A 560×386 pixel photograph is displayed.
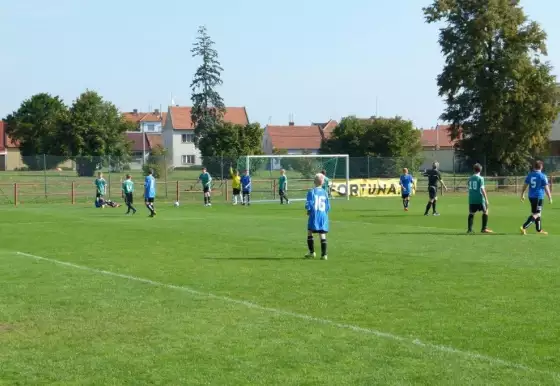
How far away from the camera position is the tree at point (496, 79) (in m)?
57.6

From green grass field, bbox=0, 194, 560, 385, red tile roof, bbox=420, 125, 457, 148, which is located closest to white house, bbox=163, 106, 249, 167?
red tile roof, bbox=420, 125, 457, 148

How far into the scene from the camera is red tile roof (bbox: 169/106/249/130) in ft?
370

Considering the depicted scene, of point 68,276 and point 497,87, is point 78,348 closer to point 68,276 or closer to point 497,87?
point 68,276

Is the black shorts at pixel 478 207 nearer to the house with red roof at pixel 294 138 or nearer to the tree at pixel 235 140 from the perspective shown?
the tree at pixel 235 140

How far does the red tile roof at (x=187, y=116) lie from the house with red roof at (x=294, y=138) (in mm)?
5430

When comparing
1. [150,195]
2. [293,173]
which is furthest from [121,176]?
[150,195]

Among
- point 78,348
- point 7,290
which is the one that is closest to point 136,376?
point 78,348

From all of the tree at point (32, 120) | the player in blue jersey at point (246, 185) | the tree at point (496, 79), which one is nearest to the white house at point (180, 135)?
the tree at point (32, 120)

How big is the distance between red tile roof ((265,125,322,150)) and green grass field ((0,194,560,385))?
325 ft

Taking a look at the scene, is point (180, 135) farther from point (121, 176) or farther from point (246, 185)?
point (246, 185)

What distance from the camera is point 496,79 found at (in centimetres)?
5791

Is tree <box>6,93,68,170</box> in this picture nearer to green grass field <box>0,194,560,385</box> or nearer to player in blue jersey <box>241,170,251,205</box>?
player in blue jersey <box>241,170,251,205</box>

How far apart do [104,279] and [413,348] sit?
6607mm

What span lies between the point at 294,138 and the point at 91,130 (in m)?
54.8
